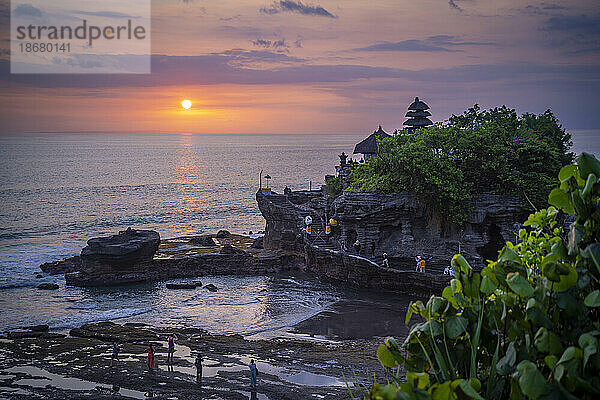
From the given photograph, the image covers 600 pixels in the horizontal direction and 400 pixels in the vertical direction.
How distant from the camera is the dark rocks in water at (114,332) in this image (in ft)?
91.0

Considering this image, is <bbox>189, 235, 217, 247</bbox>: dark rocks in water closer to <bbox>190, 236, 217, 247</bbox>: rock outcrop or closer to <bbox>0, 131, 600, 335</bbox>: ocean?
<bbox>190, 236, 217, 247</bbox>: rock outcrop

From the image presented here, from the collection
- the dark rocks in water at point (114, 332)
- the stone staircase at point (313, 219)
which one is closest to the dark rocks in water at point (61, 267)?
the dark rocks in water at point (114, 332)

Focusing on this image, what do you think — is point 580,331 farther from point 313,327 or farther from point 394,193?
point 394,193

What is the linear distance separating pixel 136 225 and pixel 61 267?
31798 mm

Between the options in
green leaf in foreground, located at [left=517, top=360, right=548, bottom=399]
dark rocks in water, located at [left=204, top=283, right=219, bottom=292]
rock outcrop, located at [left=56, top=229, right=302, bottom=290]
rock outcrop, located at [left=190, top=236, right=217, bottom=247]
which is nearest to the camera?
green leaf in foreground, located at [left=517, top=360, right=548, bottom=399]

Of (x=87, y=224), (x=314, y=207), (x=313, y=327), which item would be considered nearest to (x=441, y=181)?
(x=313, y=327)

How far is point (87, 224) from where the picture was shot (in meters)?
73.4

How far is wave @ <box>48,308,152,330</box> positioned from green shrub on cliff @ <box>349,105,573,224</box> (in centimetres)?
1597

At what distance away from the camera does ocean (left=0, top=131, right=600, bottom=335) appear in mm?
33344

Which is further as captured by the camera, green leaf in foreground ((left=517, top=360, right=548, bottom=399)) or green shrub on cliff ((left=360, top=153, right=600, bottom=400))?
green shrub on cliff ((left=360, top=153, right=600, bottom=400))

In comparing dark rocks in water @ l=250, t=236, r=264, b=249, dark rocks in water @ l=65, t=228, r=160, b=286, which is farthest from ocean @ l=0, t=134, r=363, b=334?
dark rocks in water @ l=250, t=236, r=264, b=249

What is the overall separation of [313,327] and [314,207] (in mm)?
20956

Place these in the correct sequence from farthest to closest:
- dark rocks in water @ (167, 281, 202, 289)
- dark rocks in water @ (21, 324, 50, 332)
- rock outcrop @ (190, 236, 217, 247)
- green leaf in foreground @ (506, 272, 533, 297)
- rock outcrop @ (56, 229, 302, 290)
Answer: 1. rock outcrop @ (190, 236, 217, 247)
2. rock outcrop @ (56, 229, 302, 290)
3. dark rocks in water @ (167, 281, 202, 289)
4. dark rocks in water @ (21, 324, 50, 332)
5. green leaf in foreground @ (506, 272, 533, 297)

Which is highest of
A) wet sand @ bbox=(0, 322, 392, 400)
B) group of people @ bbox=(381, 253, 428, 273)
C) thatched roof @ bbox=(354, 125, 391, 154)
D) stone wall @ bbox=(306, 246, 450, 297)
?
thatched roof @ bbox=(354, 125, 391, 154)
